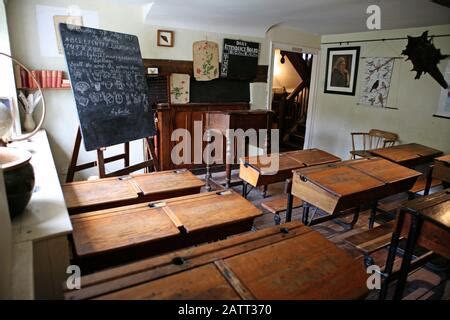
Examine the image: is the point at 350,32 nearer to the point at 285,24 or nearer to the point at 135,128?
the point at 285,24

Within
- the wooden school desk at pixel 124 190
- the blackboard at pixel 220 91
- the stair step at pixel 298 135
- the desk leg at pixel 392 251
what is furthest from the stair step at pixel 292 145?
the desk leg at pixel 392 251

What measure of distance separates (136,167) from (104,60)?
3.06ft

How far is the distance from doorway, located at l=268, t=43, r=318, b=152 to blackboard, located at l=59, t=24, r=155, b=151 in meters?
3.80

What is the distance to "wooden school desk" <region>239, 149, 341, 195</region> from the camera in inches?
104

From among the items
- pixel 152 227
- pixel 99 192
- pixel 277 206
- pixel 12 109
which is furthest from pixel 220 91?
pixel 152 227

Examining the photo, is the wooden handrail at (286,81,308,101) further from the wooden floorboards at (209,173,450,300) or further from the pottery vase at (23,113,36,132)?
the pottery vase at (23,113,36,132)

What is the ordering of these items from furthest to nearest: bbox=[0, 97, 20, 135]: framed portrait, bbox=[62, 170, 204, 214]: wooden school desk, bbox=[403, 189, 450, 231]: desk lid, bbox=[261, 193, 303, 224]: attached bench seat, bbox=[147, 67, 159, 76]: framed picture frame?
bbox=[147, 67, 159, 76]: framed picture frame, bbox=[0, 97, 20, 135]: framed portrait, bbox=[261, 193, 303, 224]: attached bench seat, bbox=[62, 170, 204, 214]: wooden school desk, bbox=[403, 189, 450, 231]: desk lid

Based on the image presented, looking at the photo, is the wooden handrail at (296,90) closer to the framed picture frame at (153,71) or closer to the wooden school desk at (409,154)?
the wooden school desk at (409,154)

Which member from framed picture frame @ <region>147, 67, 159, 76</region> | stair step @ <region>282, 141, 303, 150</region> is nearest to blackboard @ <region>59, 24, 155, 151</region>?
framed picture frame @ <region>147, 67, 159, 76</region>

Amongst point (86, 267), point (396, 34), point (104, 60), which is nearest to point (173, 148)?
point (104, 60)

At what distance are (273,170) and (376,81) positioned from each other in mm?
2723

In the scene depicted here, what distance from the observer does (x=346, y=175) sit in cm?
229

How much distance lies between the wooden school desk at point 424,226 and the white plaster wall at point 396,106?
2458 millimetres

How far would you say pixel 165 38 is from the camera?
146 inches
